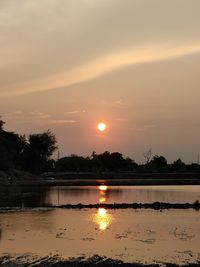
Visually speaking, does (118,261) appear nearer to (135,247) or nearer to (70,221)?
(135,247)

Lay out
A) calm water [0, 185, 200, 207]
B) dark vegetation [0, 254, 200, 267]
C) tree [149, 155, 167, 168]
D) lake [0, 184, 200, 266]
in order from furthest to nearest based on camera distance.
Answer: tree [149, 155, 167, 168] → calm water [0, 185, 200, 207] → lake [0, 184, 200, 266] → dark vegetation [0, 254, 200, 267]

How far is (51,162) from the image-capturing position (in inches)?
7343

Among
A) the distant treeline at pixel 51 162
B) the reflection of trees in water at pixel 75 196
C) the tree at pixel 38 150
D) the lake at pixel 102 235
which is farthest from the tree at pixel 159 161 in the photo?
the lake at pixel 102 235

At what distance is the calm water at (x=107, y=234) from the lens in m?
23.2

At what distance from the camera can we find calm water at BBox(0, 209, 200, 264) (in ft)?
76.2

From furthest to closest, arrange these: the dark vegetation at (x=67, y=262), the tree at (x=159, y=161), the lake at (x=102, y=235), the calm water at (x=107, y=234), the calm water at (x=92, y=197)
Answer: the tree at (x=159, y=161), the calm water at (x=92, y=197), the calm water at (x=107, y=234), the lake at (x=102, y=235), the dark vegetation at (x=67, y=262)

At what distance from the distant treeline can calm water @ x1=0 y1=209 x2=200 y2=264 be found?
271 feet

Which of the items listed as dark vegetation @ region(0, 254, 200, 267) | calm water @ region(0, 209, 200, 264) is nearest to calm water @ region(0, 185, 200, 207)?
calm water @ region(0, 209, 200, 264)

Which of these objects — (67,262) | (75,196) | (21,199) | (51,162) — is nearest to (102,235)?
(67,262)

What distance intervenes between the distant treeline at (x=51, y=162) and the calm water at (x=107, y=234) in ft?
271

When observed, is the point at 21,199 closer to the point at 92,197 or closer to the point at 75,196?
the point at 75,196

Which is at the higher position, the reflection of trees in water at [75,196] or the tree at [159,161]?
the tree at [159,161]

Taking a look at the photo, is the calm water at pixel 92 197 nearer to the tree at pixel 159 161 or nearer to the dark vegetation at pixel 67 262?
the dark vegetation at pixel 67 262

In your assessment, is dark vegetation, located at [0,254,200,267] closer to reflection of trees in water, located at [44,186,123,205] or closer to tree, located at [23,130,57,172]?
reflection of trees in water, located at [44,186,123,205]
